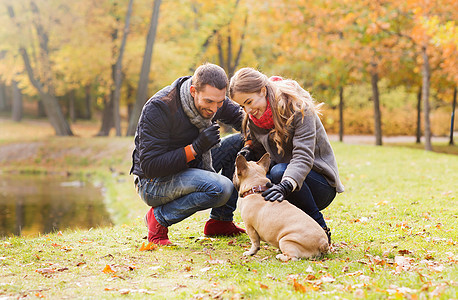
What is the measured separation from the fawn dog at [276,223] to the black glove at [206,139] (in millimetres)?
417

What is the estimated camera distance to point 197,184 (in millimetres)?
4895

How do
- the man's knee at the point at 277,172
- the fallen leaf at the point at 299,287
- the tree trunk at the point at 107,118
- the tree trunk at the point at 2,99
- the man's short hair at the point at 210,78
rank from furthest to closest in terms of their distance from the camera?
1. the tree trunk at the point at 2,99
2. the tree trunk at the point at 107,118
3. the man's knee at the point at 277,172
4. the man's short hair at the point at 210,78
5. the fallen leaf at the point at 299,287

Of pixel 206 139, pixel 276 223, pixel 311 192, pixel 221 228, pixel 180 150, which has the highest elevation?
pixel 206 139

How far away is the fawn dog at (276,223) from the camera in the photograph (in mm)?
4082

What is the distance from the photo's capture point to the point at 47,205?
11867 mm

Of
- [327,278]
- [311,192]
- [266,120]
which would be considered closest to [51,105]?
[266,120]

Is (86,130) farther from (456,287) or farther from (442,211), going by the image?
(456,287)

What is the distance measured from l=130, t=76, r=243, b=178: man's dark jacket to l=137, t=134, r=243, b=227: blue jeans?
0.14m

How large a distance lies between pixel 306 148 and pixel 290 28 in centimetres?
1895

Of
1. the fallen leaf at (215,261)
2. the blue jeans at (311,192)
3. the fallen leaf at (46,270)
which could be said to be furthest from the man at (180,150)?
the fallen leaf at (46,270)

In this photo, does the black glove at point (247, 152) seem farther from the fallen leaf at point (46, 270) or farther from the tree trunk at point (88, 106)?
the tree trunk at point (88, 106)

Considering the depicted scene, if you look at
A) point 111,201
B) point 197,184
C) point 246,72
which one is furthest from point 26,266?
point 111,201

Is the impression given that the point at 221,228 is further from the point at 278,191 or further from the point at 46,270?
the point at 46,270

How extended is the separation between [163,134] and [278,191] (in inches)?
57.5
